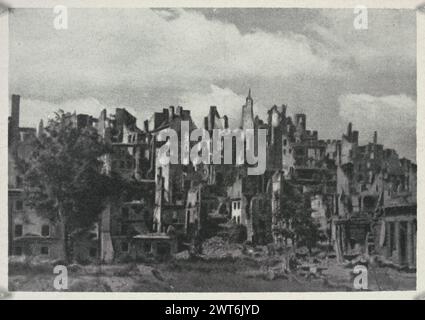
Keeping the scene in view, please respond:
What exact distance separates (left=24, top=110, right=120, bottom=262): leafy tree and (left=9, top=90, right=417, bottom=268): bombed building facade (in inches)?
2.6

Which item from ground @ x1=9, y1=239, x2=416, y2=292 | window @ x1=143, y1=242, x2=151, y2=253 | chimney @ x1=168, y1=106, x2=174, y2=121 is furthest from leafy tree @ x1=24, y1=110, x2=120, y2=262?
chimney @ x1=168, y1=106, x2=174, y2=121

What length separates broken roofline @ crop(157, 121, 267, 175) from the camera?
7.67 meters

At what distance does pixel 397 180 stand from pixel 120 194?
8.43 ft

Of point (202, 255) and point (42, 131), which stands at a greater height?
point (42, 131)

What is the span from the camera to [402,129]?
7.68 m

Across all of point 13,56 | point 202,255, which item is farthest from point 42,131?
point 202,255

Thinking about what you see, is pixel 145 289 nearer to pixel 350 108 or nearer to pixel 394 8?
pixel 350 108

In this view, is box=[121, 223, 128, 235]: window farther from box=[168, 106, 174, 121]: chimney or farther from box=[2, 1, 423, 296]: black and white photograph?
box=[168, 106, 174, 121]: chimney

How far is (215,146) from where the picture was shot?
7691 millimetres

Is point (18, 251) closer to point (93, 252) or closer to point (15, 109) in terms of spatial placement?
point (93, 252)

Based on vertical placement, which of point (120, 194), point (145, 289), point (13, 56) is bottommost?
point (145, 289)

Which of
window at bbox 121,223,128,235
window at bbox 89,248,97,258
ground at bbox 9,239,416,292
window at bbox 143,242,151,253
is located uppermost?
window at bbox 121,223,128,235

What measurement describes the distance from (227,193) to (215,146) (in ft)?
1.48

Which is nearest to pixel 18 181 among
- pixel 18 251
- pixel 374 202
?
pixel 18 251
